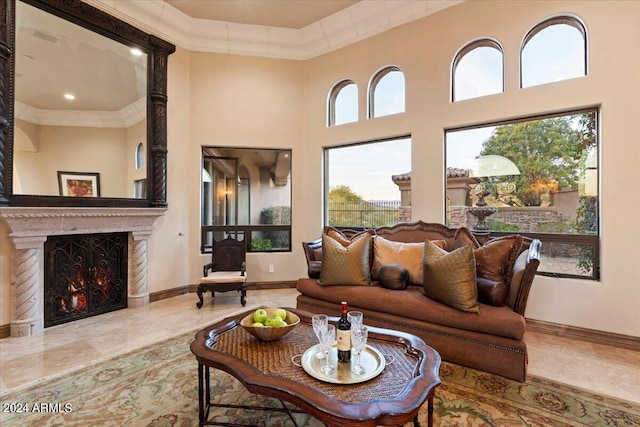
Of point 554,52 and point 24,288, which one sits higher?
point 554,52

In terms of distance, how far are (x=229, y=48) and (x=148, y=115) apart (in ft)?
5.63

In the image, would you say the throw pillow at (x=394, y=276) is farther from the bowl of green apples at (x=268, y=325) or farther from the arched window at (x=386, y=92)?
the arched window at (x=386, y=92)

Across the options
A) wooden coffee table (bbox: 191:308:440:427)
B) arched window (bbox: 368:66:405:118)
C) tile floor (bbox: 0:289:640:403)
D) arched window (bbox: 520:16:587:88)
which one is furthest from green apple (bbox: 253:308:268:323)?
arched window (bbox: 520:16:587:88)

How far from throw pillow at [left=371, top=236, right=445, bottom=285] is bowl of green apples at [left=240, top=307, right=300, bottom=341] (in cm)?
155

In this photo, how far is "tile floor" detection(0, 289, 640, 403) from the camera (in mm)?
2342

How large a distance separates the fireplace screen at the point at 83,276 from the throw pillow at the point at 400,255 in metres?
3.35

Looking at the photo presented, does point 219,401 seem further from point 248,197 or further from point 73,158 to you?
point 248,197

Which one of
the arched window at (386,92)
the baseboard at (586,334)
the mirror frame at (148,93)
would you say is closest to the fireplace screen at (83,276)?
the mirror frame at (148,93)

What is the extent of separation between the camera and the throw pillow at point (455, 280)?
253 centimetres

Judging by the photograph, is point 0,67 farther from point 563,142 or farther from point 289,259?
point 563,142

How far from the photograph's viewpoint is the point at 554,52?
3.29 metres

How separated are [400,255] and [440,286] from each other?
0.70 metres

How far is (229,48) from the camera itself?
4875 mm

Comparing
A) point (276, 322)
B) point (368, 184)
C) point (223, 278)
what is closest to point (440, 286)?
point (276, 322)
